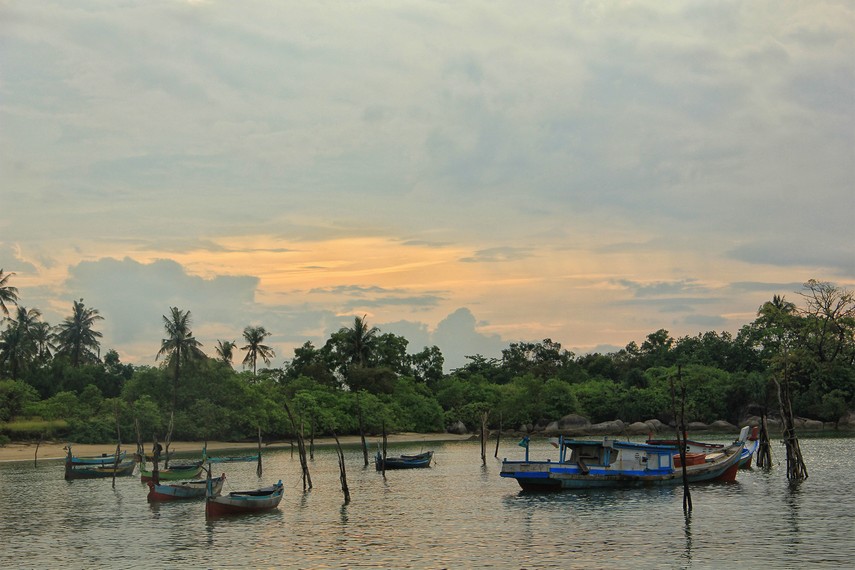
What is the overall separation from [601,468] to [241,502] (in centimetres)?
2025

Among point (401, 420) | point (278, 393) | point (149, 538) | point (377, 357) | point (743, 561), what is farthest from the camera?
point (377, 357)

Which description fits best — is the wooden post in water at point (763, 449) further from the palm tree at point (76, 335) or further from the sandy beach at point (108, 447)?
the palm tree at point (76, 335)

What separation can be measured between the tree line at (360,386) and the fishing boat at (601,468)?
20.9 m

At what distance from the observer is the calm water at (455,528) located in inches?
1276

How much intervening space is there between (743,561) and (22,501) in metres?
44.3

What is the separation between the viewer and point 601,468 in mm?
50969

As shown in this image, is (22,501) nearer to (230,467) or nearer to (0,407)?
(230,467)

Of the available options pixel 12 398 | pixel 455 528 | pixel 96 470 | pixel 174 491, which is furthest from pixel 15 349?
pixel 455 528

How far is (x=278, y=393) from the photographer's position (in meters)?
119

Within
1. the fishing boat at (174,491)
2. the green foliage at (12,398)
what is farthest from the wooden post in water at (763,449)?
the green foliage at (12,398)

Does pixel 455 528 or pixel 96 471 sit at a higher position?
pixel 96 471

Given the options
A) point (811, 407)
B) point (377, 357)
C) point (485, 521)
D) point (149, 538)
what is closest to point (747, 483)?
point (485, 521)

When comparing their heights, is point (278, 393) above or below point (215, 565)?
above

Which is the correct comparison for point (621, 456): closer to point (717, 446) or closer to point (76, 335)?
point (717, 446)
